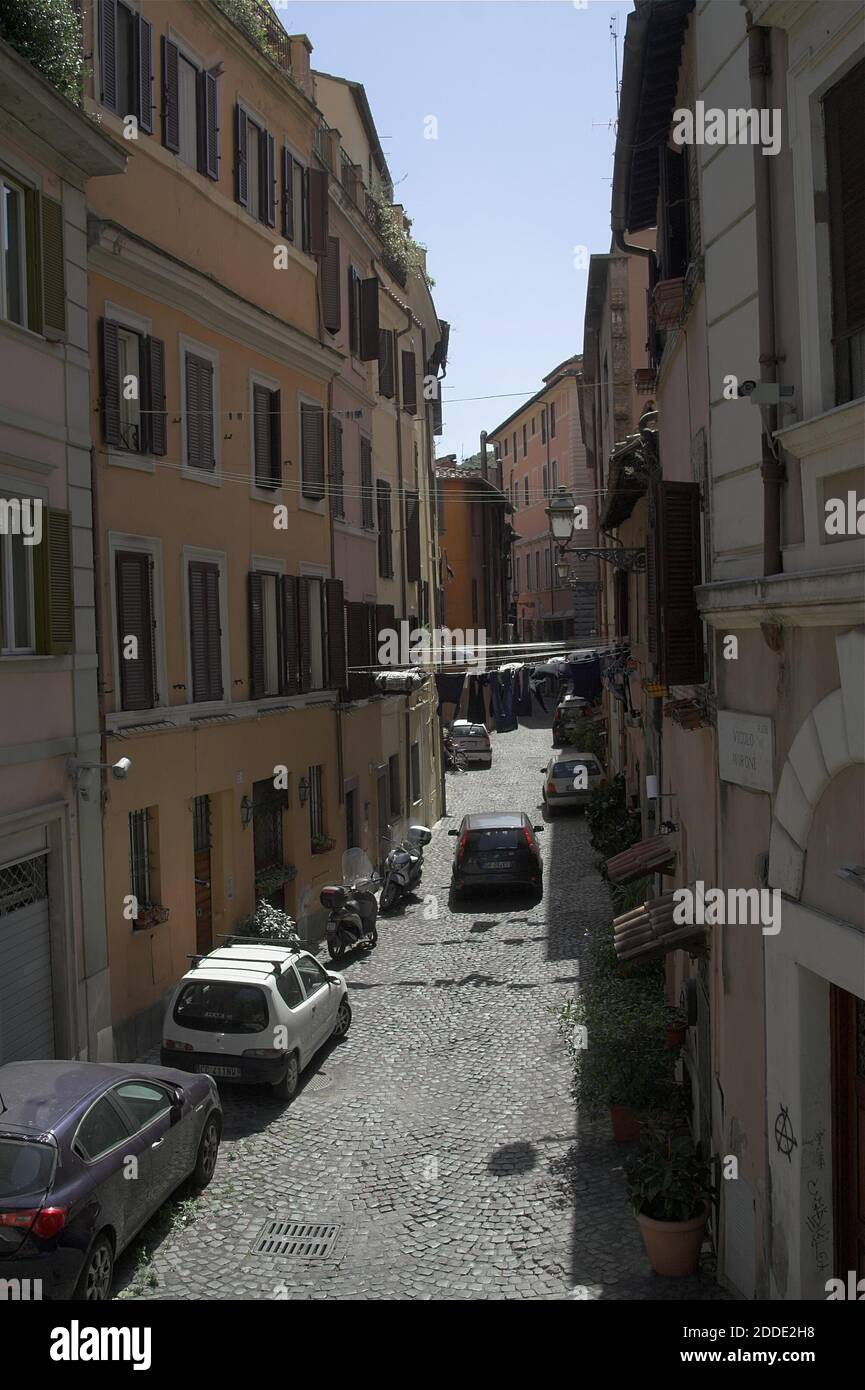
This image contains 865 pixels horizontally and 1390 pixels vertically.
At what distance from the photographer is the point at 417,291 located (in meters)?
31.3

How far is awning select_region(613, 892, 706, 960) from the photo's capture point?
8773mm

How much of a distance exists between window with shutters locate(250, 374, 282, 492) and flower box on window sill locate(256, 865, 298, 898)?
588 cm

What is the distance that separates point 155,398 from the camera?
14398 mm

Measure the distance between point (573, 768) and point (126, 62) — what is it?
20.5 meters

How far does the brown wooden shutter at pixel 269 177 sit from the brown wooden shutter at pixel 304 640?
569cm

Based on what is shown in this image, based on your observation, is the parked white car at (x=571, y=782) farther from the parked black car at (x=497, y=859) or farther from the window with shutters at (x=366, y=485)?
the window with shutters at (x=366, y=485)

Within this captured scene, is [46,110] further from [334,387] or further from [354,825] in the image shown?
[354,825]

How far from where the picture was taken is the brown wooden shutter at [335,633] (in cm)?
2038

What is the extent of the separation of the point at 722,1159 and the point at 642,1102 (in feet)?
8.44

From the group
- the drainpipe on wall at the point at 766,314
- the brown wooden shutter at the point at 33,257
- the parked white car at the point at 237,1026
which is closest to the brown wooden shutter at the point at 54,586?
the brown wooden shutter at the point at 33,257

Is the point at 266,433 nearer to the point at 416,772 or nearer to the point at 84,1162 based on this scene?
the point at 416,772

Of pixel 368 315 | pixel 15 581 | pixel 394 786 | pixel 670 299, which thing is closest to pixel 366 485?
pixel 368 315

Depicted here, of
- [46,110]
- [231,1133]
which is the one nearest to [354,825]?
[231,1133]
